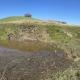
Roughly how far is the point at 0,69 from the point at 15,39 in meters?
50.6

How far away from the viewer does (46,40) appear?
73312 mm

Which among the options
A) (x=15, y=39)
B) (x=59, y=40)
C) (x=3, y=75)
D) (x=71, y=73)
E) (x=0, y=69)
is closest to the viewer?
(x=71, y=73)

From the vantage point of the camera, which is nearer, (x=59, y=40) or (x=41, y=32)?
(x=59, y=40)

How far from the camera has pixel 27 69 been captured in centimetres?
2627

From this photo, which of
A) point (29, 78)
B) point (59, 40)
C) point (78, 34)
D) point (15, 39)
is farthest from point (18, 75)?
point (78, 34)

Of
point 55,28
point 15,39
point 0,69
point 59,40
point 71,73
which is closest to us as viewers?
point 71,73

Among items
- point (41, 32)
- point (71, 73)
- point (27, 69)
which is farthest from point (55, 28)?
point (71, 73)

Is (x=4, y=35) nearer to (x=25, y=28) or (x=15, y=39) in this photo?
(x=15, y=39)

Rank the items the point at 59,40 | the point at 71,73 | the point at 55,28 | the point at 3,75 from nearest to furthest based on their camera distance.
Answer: the point at 71,73
the point at 3,75
the point at 59,40
the point at 55,28

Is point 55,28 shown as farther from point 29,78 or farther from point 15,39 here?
point 29,78

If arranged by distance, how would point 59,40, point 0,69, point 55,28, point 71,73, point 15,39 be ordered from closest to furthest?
point 71,73, point 0,69, point 59,40, point 15,39, point 55,28

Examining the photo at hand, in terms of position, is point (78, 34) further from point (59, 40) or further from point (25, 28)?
point (25, 28)

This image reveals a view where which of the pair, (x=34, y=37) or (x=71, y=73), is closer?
(x=71, y=73)

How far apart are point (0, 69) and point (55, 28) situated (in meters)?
58.0
